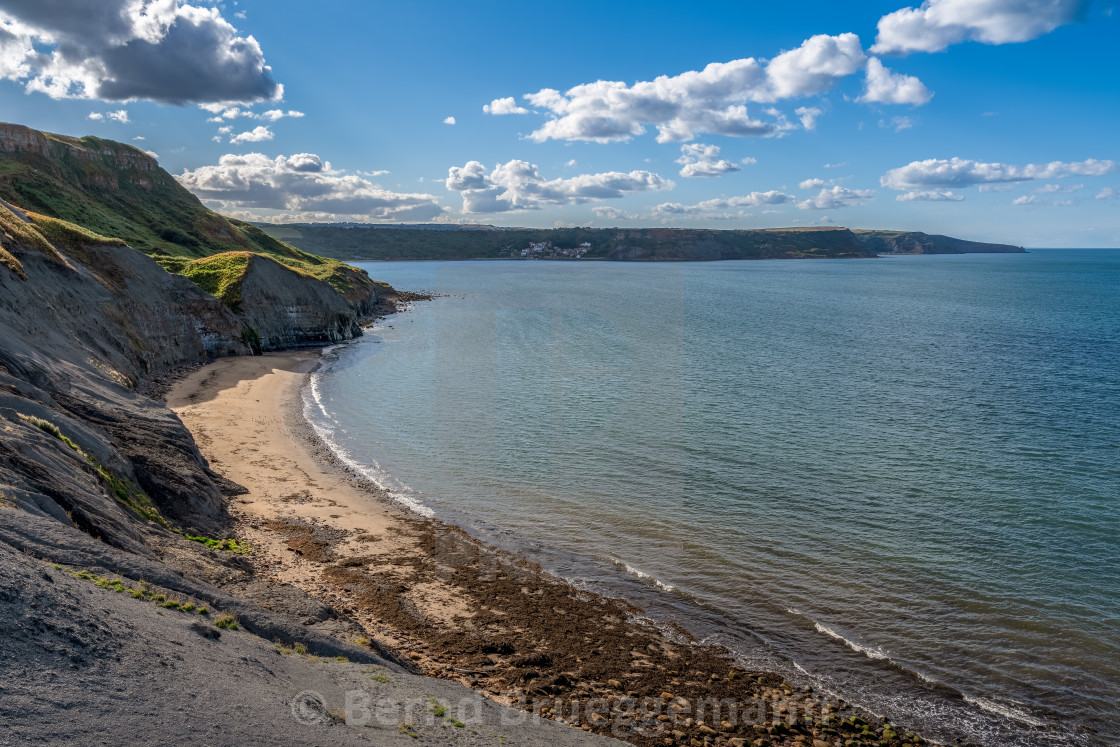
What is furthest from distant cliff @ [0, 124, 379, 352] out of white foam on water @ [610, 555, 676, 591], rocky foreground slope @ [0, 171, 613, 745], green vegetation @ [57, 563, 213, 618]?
white foam on water @ [610, 555, 676, 591]

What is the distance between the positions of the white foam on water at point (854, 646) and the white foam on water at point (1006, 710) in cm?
179

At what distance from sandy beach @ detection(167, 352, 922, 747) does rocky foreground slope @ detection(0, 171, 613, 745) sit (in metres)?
1.19

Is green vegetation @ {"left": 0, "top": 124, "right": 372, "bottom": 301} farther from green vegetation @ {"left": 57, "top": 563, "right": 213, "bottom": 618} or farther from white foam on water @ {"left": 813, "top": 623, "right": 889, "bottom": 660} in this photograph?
white foam on water @ {"left": 813, "top": 623, "right": 889, "bottom": 660}

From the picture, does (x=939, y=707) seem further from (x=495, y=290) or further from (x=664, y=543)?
(x=495, y=290)

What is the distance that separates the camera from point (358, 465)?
27531 mm

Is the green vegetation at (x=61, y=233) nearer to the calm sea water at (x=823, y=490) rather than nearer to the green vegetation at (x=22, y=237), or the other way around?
the green vegetation at (x=22, y=237)

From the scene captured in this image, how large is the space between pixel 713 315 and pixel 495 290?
5800 centimetres

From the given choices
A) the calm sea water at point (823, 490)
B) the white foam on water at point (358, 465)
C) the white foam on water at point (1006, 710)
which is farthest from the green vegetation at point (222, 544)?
the white foam on water at point (1006, 710)

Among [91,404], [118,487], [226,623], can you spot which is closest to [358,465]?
[91,404]

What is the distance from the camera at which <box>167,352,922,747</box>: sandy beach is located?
12320 millimetres

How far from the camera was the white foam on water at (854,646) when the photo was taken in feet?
48.2

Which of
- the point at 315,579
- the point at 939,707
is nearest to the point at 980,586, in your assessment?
the point at 939,707

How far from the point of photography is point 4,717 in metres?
6.58

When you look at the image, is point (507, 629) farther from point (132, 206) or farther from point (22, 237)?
point (132, 206)
